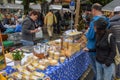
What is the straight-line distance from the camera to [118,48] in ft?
17.0

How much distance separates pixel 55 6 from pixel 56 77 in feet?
49.4

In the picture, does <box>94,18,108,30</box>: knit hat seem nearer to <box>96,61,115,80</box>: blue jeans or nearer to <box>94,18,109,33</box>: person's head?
<box>94,18,109,33</box>: person's head

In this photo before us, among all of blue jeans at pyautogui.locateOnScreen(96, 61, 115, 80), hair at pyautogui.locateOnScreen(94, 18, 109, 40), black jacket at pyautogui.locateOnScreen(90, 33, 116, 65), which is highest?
hair at pyautogui.locateOnScreen(94, 18, 109, 40)

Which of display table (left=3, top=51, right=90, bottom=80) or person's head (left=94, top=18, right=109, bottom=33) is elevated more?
person's head (left=94, top=18, right=109, bottom=33)

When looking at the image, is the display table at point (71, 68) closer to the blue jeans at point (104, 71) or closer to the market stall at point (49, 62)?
the market stall at point (49, 62)

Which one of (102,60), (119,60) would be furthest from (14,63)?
(119,60)

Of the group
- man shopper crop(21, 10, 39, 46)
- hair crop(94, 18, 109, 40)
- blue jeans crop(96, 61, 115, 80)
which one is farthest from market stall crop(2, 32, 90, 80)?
man shopper crop(21, 10, 39, 46)

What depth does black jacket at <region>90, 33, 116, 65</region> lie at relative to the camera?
4.23 meters

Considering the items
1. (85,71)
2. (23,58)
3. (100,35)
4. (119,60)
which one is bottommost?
(85,71)

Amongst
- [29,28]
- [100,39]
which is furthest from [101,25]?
[29,28]

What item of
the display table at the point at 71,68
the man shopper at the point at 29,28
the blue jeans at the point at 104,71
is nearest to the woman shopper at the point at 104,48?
the blue jeans at the point at 104,71

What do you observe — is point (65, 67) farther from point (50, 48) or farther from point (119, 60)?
point (119, 60)

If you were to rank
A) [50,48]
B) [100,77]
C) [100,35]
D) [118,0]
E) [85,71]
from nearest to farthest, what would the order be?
1. [100,35]
2. [100,77]
3. [50,48]
4. [85,71]
5. [118,0]

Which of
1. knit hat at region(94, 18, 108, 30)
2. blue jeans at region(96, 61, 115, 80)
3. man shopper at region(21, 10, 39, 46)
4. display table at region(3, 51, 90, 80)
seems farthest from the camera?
man shopper at region(21, 10, 39, 46)
